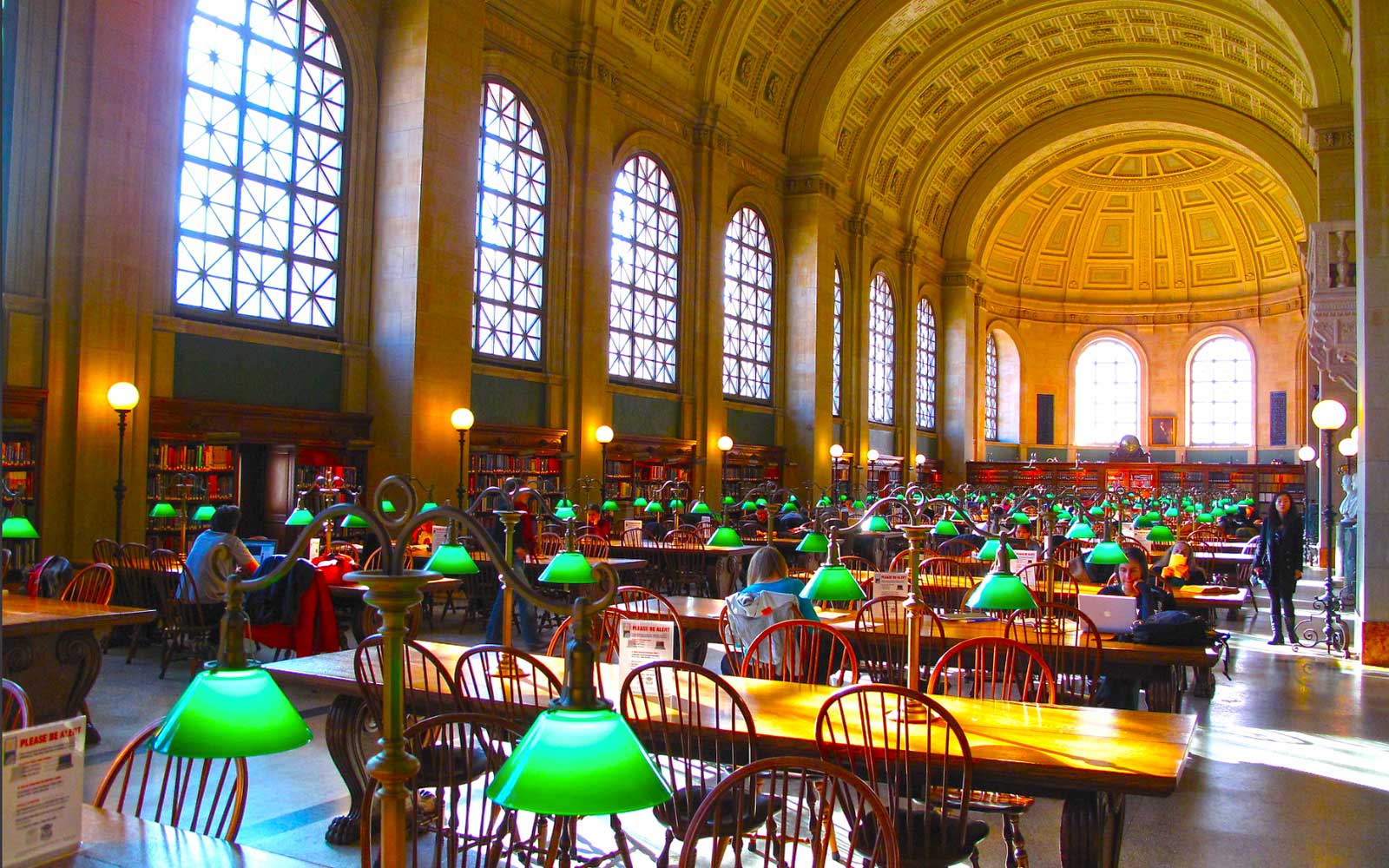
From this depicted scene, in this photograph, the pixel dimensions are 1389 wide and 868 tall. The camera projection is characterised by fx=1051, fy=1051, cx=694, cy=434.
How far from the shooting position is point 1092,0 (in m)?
23.5

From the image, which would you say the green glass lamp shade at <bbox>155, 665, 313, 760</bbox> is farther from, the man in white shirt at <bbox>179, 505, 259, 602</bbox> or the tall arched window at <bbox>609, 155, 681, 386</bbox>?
the tall arched window at <bbox>609, 155, 681, 386</bbox>

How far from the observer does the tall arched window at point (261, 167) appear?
11.4m

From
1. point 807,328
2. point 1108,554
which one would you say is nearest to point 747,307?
point 807,328

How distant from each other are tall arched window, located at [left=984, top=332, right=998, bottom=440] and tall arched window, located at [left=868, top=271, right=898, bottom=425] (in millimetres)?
7670

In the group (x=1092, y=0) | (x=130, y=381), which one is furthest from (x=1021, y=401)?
(x=130, y=381)

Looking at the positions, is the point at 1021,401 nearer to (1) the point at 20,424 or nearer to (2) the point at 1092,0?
(2) the point at 1092,0

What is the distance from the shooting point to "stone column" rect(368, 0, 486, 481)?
43.3 ft

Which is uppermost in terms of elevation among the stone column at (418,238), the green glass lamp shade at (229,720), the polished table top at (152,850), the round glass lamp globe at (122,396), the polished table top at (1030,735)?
the stone column at (418,238)

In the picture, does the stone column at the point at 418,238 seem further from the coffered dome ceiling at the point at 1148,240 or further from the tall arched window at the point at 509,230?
the coffered dome ceiling at the point at 1148,240

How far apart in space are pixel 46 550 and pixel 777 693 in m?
8.10

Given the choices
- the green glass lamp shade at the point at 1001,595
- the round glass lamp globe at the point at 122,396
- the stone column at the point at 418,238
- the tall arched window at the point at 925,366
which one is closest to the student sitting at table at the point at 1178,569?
→ the green glass lamp shade at the point at 1001,595

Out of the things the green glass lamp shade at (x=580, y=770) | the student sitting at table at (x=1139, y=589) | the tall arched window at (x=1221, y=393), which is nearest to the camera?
the green glass lamp shade at (x=580, y=770)

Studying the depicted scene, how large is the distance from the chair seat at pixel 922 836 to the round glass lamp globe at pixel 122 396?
866 cm

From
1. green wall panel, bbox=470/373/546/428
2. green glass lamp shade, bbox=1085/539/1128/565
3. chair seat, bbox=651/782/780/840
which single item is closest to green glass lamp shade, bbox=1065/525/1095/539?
green glass lamp shade, bbox=1085/539/1128/565
